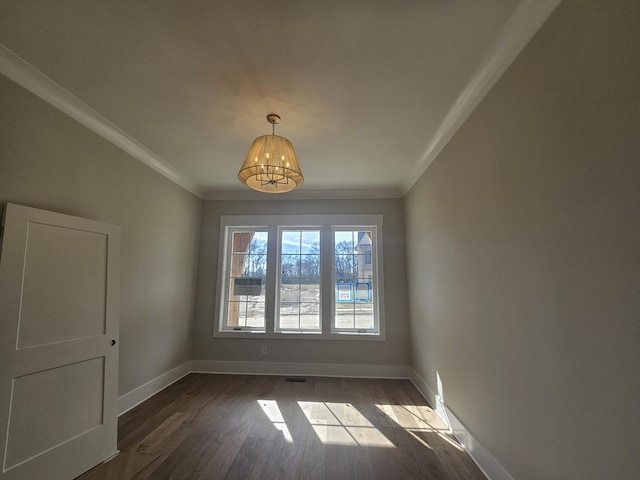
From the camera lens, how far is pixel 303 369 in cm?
398

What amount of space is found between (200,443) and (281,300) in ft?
7.00

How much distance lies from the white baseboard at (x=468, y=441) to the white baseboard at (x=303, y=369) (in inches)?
26.6

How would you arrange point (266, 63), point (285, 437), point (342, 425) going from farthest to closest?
1. point (342, 425)
2. point (285, 437)
3. point (266, 63)

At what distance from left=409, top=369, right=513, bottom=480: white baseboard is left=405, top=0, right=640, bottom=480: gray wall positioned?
7 centimetres

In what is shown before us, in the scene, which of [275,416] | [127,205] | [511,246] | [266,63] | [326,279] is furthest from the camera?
[326,279]

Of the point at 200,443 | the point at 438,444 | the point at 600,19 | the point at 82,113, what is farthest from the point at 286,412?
the point at 600,19

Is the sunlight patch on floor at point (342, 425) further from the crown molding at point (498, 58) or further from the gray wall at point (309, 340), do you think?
the crown molding at point (498, 58)

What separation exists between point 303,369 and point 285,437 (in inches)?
62.4

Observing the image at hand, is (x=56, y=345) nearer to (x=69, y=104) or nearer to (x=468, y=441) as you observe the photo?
(x=69, y=104)

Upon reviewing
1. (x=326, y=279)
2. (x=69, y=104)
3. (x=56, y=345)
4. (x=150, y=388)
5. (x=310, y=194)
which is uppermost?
(x=69, y=104)

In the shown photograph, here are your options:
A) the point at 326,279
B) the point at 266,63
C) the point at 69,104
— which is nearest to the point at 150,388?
the point at 326,279

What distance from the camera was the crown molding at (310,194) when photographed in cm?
427

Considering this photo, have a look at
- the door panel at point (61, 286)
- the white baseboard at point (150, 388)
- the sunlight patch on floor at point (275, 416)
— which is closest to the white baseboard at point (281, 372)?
the white baseboard at point (150, 388)

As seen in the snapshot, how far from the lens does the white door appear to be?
1676 millimetres
